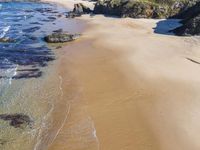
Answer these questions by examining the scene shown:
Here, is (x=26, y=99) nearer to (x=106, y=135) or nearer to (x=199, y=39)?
(x=106, y=135)

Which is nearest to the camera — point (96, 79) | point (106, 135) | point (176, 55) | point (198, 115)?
point (106, 135)

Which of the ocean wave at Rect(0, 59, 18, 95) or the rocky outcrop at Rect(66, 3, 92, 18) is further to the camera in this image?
the rocky outcrop at Rect(66, 3, 92, 18)

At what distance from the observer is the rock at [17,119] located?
19.8 meters

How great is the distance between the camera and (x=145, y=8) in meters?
51.0

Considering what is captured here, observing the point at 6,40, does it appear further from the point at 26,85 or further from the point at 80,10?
the point at 80,10

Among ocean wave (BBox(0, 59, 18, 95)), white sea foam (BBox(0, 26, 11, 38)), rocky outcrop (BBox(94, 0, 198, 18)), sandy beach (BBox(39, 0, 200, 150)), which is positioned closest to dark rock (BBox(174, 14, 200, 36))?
sandy beach (BBox(39, 0, 200, 150))

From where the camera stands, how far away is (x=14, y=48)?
1398 inches

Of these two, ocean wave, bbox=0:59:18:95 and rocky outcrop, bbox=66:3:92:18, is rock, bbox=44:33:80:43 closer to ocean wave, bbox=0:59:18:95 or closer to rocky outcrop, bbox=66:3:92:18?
ocean wave, bbox=0:59:18:95

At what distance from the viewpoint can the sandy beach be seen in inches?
717

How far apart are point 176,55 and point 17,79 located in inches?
527

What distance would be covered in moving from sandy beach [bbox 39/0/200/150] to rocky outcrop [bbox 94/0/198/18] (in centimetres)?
1260

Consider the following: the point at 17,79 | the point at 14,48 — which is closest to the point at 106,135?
the point at 17,79

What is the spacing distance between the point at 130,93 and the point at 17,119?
7.45 m

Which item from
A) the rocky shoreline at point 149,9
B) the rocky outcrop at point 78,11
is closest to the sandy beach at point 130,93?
the rocky shoreline at point 149,9
